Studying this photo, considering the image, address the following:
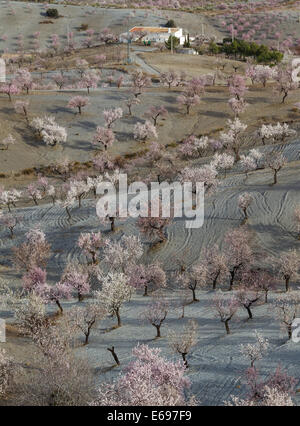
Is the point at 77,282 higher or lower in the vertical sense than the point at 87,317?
lower

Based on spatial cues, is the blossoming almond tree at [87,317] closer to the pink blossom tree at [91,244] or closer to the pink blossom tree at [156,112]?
the pink blossom tree at [91,244]

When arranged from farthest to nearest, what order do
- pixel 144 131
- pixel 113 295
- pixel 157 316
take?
pixel 144 131
pixel 113 295
pixel 157 316

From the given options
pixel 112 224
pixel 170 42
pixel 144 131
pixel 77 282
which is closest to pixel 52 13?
pixel 170 42

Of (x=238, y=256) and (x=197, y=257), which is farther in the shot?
(x=197, y=257)

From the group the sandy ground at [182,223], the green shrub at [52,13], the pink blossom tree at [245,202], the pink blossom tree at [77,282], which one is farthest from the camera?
the green shrub at [52,13]

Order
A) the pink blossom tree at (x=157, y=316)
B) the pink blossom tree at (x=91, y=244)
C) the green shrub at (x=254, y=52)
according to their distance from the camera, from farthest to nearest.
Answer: the green shrub at (x=254, y=52) → the pink blossom tree at (x=91, y=244) → the pink blossom tree at (x=157, y=316)

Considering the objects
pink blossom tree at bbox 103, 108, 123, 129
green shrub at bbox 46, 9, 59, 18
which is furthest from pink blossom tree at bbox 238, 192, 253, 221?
green shrub at bbox 46, 9, 59, 18

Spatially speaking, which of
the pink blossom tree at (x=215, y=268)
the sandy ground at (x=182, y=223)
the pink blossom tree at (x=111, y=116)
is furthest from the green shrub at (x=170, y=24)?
the pink blossom tree at (x=215, y=268)

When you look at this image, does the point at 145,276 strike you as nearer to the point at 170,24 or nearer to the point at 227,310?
the point at 227,310

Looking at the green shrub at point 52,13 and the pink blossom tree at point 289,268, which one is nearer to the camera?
the pink blossom tree at point 289,268

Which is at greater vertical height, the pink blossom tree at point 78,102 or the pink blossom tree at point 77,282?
the pink blossom tree at point 78,102
